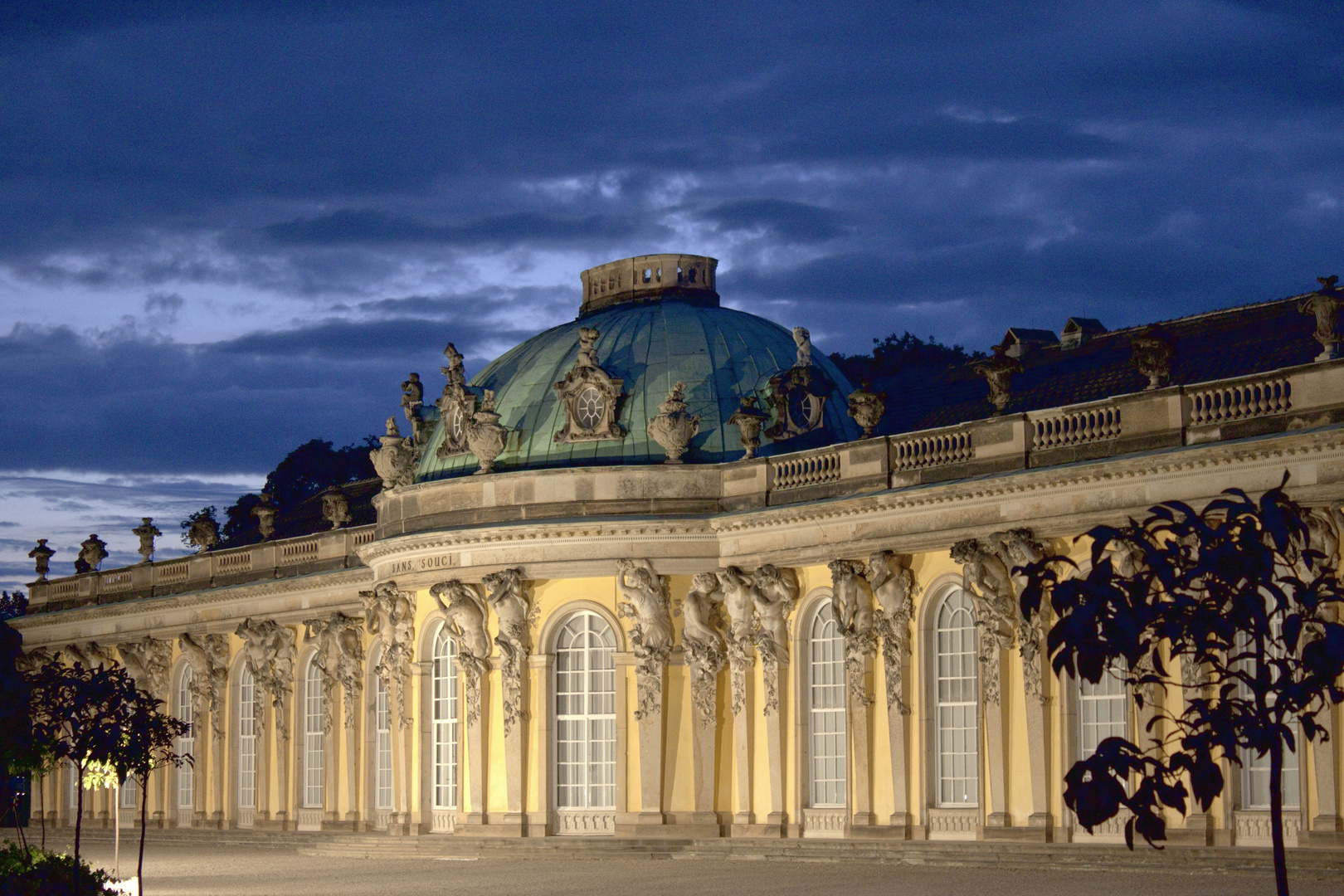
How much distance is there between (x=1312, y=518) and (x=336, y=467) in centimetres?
5479

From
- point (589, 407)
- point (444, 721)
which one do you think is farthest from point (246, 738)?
point (589, 407)

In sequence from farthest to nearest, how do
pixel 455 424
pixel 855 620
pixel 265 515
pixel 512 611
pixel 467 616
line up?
pixel 265 515
pixel 455 424
pixel 467 616
pixel 512 611
pixel 855 620

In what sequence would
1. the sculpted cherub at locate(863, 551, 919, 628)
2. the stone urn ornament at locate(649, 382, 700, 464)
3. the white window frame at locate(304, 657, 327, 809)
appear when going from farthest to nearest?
the white window frame at locate(304, 657, 327, 809)
the stone urn ornament at locate(649, 382, 700, 464)
the sculpted cherub at locate(863, 551, 919, 628)

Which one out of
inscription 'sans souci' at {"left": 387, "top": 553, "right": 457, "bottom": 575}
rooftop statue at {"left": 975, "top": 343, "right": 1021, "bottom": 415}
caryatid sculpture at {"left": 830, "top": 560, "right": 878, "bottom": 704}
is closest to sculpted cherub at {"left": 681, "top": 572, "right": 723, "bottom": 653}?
caryatid sculpture at {"left": 830, "top": 560, "right": 878, "bottom": 704}

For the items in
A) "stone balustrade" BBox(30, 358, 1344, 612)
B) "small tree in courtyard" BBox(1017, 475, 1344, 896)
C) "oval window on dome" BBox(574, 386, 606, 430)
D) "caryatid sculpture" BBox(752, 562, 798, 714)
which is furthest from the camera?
"oval window on dome" BBox(574, 386, 606, 430)

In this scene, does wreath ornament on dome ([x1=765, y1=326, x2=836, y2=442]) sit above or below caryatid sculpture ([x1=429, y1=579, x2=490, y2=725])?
above

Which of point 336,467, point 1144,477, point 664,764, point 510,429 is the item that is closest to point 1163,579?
point 1144,477

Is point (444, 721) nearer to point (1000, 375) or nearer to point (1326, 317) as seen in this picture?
point (1000, 375)

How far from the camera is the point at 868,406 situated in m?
37.4

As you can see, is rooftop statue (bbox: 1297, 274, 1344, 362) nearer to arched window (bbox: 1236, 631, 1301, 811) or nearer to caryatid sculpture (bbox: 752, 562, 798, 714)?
arched window (bbox: 1236, 631, 1301, 811)

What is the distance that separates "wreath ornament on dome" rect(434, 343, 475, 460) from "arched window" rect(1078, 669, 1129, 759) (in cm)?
1435

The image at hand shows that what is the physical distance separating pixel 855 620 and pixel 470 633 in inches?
323

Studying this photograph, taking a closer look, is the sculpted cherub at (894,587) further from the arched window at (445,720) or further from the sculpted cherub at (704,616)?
the arched window at (445,720)

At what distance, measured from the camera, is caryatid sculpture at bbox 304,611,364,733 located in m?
49.2
